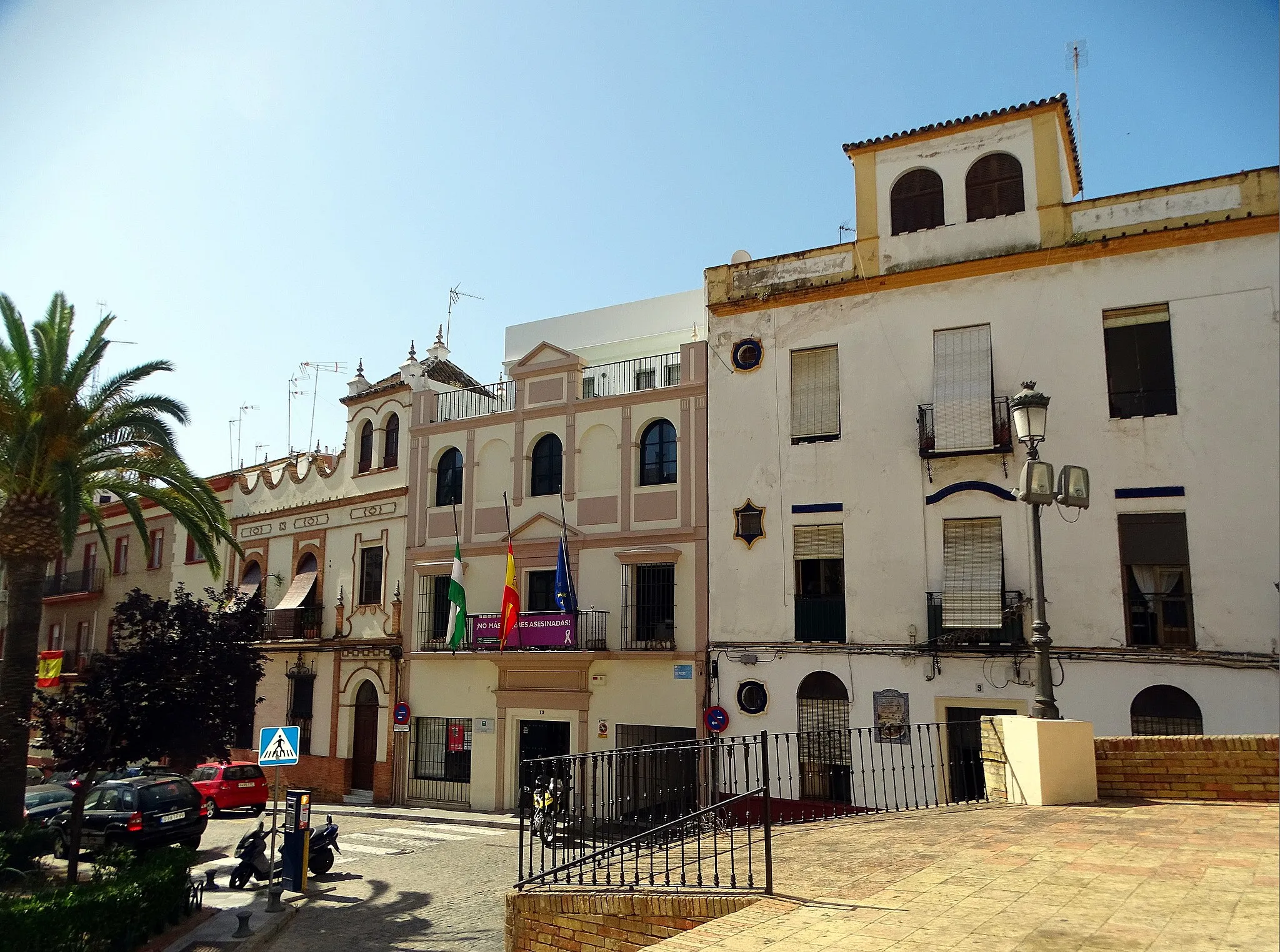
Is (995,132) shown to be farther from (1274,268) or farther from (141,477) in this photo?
(141,477)

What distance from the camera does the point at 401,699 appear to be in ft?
79.7

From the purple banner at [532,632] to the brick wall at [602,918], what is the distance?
12107 millimetres

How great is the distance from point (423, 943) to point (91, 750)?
26.6ft

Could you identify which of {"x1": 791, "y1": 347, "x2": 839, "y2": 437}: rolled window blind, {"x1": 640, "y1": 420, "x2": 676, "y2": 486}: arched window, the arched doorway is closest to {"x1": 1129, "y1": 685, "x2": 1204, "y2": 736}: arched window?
the arched doorway

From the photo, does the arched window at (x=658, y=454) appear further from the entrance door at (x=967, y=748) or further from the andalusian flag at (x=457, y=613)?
the entrance door at (x=967, y=748)

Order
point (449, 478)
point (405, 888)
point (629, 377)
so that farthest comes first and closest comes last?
1. point (629, 377)
2. point (449, 478)
3. point (405, 888)

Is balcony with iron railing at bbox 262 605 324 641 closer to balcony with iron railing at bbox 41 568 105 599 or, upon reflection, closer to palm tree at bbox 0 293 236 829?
palm tree at bbox 0 293 236 829

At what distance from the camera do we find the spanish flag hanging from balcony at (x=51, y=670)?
117 ft

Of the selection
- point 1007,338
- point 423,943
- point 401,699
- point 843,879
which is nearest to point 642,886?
point 843,879

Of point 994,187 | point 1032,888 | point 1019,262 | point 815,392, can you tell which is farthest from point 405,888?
point 994,187

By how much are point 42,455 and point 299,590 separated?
477 inches

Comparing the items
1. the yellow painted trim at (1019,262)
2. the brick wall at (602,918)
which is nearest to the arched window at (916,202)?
the yellow painted trim at (1019,262)

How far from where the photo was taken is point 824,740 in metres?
18.1

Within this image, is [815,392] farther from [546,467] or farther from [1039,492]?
[1039,492]
